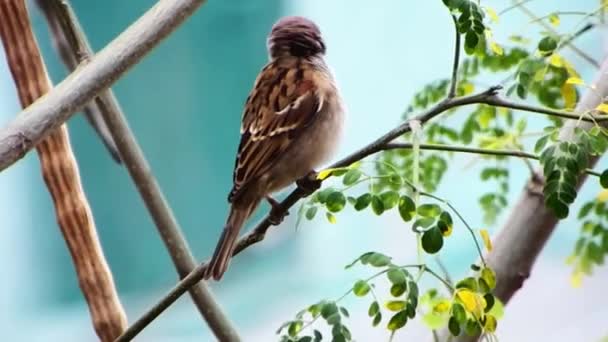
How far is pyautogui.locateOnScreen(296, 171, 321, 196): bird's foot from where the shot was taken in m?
1.01

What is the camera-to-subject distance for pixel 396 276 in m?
0.74

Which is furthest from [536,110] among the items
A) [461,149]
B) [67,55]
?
[67,55]

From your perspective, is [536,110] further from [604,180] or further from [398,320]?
[398,320]

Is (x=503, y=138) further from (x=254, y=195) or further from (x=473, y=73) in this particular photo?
(x=254, y=195)

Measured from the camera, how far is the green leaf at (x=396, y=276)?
2.42 ft

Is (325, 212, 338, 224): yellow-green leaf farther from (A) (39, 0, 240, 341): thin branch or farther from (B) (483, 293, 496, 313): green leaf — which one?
(A) (39, 0, 240, 341): thin branch

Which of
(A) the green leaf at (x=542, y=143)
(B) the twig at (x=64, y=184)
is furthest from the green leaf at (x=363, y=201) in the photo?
(B) the twig at (x=64, y=184)

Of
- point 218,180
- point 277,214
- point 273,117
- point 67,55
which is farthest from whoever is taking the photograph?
point 218,180

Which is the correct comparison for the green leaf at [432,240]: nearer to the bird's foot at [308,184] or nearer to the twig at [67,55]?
the bird's foot at [308,184]

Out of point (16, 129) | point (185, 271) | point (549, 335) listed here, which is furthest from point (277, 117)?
point (549, 335)

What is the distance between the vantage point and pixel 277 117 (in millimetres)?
1114

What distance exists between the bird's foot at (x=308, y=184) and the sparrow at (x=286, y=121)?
0.03 meters

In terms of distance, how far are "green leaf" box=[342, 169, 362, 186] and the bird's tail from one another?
0.22 meters

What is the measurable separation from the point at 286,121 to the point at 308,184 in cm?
10
